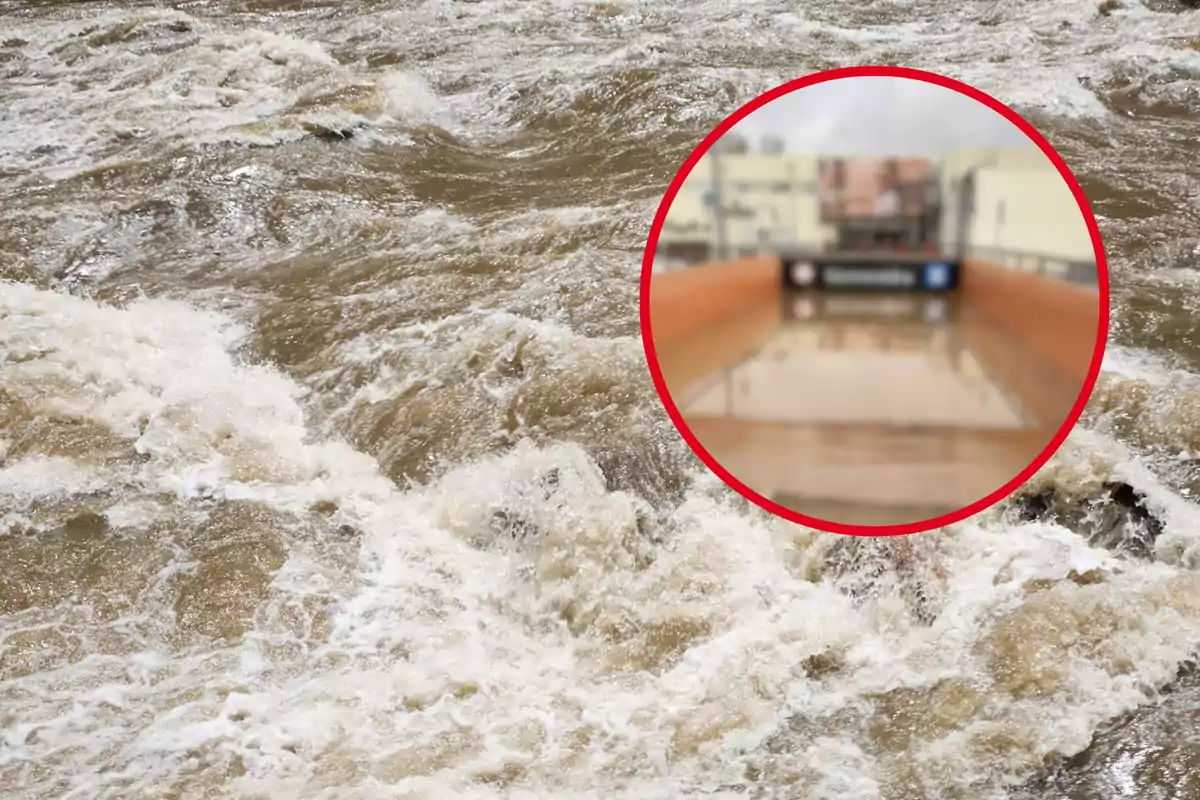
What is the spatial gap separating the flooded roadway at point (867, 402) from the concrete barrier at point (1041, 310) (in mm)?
12

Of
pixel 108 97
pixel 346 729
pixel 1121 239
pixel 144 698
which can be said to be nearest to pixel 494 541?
pixel 346 729

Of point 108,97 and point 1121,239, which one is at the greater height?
point 108,97

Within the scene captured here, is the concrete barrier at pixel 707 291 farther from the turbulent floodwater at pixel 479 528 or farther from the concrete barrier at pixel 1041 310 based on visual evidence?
the turbulent floodwater at pixel 479 528

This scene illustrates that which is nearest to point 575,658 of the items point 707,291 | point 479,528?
point 479,528

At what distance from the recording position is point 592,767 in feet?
6.42

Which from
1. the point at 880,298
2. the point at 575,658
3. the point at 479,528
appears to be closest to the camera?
the point at 880,298

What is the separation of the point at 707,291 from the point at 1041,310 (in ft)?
0.99

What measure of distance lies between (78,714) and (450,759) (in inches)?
30.0

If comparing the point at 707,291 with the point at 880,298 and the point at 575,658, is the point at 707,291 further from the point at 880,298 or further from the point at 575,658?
the point at 575,658

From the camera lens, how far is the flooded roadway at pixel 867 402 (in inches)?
35.9

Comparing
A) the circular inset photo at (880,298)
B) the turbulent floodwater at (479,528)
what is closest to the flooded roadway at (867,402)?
the circular inset photo at (880,298)

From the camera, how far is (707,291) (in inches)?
39.0

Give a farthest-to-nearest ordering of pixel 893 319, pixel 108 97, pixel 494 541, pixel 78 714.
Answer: pixel 108 97 → pixel 494 541 → pixel 78 714 → pixel 893 319

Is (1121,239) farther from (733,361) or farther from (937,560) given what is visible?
(733,361)
